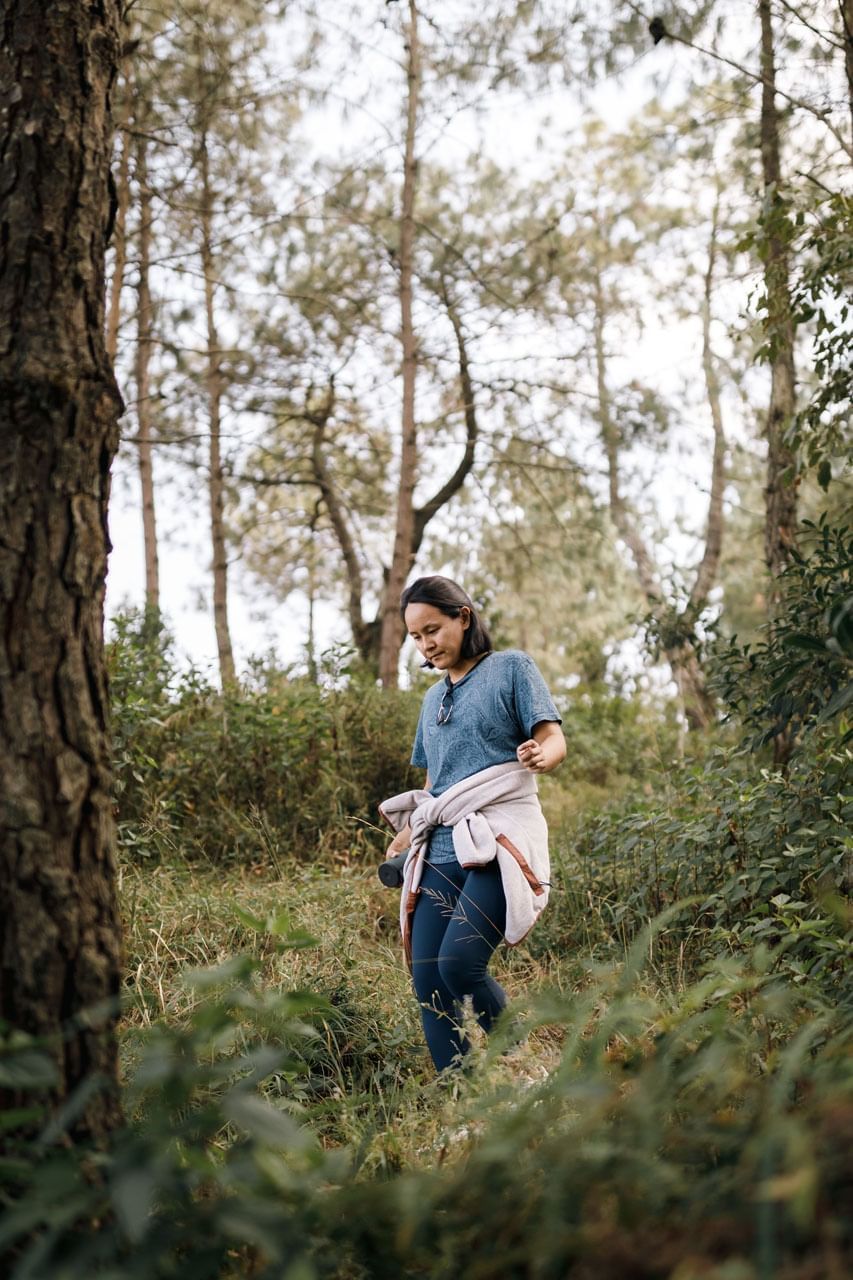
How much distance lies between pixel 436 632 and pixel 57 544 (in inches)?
64.7

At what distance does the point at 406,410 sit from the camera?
10586 millimetres

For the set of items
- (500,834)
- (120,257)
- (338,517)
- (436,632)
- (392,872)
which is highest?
(120,257)

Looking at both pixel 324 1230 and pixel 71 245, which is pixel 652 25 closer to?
pixel 71 245

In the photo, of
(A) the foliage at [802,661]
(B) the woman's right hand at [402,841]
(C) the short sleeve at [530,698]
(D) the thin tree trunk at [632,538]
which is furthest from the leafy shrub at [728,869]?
(D) the thin tree trunk at [632,538]

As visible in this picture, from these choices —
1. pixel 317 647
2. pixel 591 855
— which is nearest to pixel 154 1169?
pixel 591 855

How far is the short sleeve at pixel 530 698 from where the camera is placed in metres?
3.17

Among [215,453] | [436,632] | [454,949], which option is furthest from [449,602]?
[215,453]

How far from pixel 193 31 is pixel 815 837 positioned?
369 inches

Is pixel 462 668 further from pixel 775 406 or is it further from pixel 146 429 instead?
pixel 146 429

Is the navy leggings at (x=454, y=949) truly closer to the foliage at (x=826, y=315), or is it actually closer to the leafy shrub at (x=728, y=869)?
the leafy shrub at (x=728, y=869)

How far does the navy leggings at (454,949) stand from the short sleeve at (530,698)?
424 millimetres

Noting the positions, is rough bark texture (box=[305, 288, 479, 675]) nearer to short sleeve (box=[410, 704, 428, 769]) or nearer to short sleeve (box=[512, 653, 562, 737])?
short sleeve (box=[410, 704, 428, 769])

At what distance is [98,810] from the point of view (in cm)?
180

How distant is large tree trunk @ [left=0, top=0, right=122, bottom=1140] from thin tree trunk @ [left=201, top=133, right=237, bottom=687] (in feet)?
30.1
